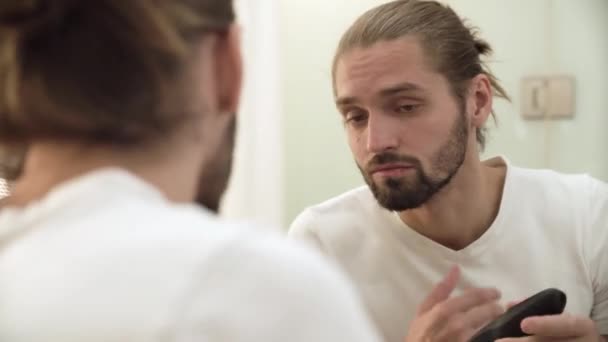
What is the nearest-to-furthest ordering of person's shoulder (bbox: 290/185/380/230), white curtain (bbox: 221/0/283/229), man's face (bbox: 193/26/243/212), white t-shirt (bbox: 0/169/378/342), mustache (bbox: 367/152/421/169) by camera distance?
1. white t-shirt (bbox: 0/169/378/342)
2. man's face (bbox: 193/26/243/212)
3. mustache (bbox: 367/152/421/169)
4. person's shoulder (bbox: 290/185/380/230)
5. white curtain (bbox: 221/0/283/229)

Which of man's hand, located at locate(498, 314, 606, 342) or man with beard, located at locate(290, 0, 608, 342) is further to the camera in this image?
man with beard, located at locate(290, 0, 608, 342)

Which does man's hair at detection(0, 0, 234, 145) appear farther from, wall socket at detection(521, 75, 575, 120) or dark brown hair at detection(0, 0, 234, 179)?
wall socket at detection(521, 75, 575, 120)

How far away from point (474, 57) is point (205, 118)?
0.89 metres

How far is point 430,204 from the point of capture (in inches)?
44.8

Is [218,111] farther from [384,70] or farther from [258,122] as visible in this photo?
[258,122]

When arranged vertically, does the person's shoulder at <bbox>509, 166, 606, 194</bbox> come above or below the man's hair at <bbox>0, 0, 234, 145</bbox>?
below

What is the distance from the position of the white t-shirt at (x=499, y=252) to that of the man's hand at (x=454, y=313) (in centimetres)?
23

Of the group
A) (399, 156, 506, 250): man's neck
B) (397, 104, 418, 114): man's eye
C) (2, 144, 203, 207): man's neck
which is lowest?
(399, 156, 506, 250): man's neck

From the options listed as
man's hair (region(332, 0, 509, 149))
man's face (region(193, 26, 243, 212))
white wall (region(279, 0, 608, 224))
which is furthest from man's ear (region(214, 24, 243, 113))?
white wall (region(279, 0, 608, 224))

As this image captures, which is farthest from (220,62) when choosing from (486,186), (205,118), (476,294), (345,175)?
(345,175)

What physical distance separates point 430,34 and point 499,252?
0.40 metres

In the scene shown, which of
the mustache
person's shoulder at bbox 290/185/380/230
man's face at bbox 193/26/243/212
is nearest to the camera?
man's face at bbox 193/26/243/212

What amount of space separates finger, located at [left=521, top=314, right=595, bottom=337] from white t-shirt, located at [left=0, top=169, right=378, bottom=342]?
1.84 feet

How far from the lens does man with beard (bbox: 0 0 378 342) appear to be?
0.35 meters
